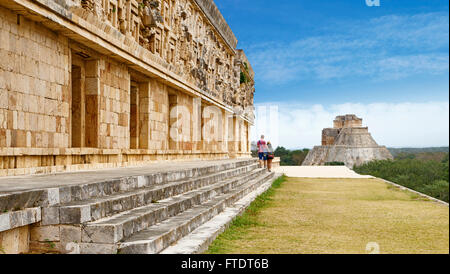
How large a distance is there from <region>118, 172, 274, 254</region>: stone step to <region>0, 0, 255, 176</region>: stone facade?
226 centimetres

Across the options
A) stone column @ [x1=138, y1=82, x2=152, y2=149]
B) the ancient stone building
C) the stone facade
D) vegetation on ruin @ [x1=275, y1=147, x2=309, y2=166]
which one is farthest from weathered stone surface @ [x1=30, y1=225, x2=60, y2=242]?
vegetation on ruin @ [x1=275, y1=147, x2=309, y2=166]

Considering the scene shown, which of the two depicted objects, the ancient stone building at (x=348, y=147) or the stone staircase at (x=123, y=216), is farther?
the ancient stone building at (x=348, y=147)

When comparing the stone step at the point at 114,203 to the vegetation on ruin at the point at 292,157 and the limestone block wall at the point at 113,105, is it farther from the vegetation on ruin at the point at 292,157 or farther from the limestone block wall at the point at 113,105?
the vegetation on ruin at the point at 292,157

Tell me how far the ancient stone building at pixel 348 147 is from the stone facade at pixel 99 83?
111 feet

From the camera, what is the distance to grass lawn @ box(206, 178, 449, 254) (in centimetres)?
445

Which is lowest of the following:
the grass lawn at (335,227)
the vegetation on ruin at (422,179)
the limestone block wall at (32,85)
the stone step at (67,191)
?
the vegetation on ruin at (422,179)

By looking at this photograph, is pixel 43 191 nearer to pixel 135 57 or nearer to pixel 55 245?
pixel 55 245

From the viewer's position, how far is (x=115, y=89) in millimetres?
8484

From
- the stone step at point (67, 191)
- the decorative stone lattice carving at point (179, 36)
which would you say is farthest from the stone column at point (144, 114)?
the stone step at point (67, 191)

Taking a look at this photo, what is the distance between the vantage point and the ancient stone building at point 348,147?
4659 cm

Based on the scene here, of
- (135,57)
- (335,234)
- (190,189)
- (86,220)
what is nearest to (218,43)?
(135,57)

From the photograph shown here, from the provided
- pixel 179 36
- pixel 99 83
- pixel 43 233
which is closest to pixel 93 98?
pixel 99 83

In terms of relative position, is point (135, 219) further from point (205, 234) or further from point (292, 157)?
point (292, 157)

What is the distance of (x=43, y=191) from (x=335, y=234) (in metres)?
3.44
